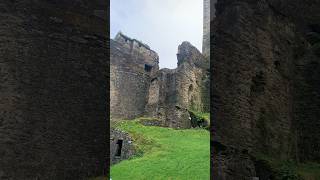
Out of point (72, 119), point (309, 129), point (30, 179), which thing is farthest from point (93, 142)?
point (309, 129)

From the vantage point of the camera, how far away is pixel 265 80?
10406 mm

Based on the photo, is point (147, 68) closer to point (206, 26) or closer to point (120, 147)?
point (206, 26)

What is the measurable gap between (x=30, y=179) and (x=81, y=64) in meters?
2.14

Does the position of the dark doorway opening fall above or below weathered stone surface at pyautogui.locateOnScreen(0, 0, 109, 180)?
below

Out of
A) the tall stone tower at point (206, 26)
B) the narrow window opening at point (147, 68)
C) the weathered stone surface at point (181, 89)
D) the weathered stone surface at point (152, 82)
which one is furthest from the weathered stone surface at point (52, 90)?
the tall stone tower at point (206, 26)

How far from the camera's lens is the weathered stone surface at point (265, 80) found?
9.80m

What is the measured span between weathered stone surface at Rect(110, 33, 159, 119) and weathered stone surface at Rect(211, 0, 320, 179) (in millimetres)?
23944

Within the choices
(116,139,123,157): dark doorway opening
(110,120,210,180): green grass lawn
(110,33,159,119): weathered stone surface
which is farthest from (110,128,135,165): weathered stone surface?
(110,33,159,119): weathered stone surface

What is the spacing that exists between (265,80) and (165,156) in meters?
10.9

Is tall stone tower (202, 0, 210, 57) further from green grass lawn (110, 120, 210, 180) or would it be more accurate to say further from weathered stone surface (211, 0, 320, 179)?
weathered stone surface (211, 0, 320, 179)

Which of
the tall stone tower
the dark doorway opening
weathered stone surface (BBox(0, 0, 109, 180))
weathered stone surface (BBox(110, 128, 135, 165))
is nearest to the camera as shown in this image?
weathered stone surface (BBox(0, 0, 109, 180))

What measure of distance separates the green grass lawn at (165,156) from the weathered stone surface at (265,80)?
667cm

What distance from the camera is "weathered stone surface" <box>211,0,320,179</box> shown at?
386 inches

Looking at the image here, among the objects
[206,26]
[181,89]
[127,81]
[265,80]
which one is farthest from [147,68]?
[265,80]
